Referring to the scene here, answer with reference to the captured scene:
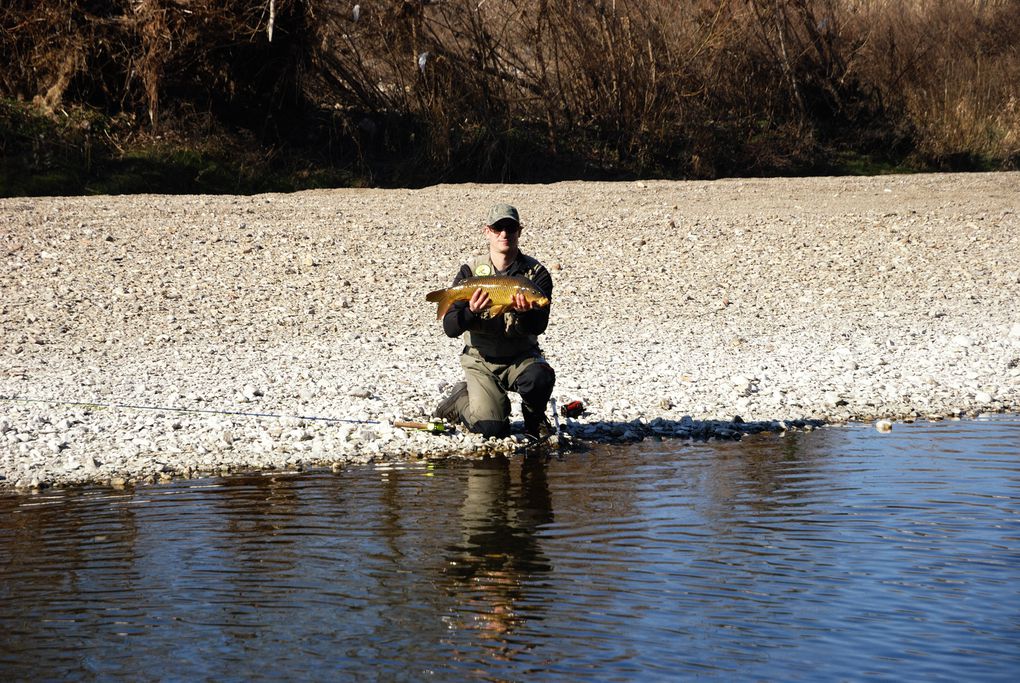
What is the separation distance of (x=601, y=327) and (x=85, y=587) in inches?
278

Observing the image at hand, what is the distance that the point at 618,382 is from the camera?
1000 cm

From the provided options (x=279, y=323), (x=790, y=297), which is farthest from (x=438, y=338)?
(x=790, y=297)

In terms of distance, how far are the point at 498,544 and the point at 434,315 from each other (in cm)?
610

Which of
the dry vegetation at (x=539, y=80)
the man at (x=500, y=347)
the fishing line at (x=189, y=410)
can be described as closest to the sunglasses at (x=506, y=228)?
the man at (x=500, y=347)

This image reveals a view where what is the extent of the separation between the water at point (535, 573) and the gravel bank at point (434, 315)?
891mm

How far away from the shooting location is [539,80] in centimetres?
2286

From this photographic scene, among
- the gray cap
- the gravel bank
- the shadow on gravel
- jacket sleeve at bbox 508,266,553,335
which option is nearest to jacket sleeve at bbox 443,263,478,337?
jacket sleeve at bbox 508,266,553,335

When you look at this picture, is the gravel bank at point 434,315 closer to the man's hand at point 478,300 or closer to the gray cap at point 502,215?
the man's hand at point 478,300

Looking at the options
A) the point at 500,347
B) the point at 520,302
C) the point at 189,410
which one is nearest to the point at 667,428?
the point at 500,347

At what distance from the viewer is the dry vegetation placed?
1967 centimetres

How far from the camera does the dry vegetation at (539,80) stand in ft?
64.5

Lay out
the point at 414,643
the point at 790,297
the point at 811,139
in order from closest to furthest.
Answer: the point at 414,643 < the point at 790,297 < the point at 811,139

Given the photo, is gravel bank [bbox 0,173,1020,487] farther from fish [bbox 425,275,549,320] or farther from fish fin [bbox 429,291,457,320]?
fish [bbox 425,275,549,320]

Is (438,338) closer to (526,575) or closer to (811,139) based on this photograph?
(526,575)
